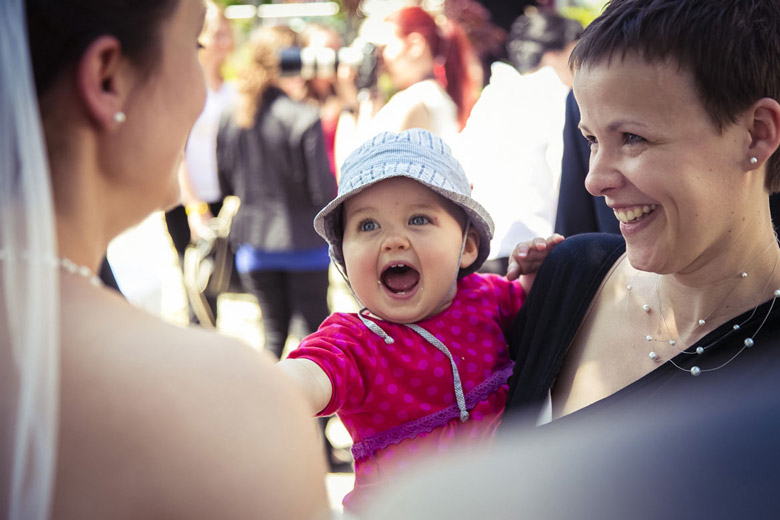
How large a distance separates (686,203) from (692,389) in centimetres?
36

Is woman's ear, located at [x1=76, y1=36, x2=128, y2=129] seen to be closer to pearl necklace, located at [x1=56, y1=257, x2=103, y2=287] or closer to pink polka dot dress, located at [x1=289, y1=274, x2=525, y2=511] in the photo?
pearl necklace, located at [x1=56, y1=257, x2=103, y2=287]

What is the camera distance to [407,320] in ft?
6.44

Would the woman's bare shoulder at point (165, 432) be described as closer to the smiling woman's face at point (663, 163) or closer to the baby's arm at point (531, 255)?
the smiling woman's face at point (663, 163)

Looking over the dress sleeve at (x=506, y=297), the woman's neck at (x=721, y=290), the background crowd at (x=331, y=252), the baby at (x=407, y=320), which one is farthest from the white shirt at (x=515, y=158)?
the woman's neck at (x=721, y=290)

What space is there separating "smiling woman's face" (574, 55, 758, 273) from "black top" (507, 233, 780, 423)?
180 millimetres

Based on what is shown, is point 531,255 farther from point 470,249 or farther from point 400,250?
point 400,250

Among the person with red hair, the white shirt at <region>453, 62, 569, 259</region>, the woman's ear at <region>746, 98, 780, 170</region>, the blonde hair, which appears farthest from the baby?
the blonde hair

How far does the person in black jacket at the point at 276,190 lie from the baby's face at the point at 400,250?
2881mm

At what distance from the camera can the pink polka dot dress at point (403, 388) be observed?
1.84 meters

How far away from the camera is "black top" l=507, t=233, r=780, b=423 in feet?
Answer: 4.92

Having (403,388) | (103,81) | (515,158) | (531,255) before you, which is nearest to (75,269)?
(103,81)

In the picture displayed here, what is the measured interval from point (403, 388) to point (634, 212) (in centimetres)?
67

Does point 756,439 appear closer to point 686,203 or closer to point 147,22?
point 686,203

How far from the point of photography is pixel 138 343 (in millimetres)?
935
